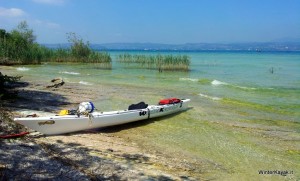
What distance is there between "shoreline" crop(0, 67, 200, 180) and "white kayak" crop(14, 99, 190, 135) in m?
0.22

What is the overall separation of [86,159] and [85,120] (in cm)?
276

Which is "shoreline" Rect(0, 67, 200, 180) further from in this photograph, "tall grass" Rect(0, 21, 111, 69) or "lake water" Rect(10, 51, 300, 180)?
"tall grass" Rect(0, 21, 111, 69)

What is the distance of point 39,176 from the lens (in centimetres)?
626

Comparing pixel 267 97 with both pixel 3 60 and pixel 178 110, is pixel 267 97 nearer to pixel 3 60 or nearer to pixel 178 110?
pixel 178 110

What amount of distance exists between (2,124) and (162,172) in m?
4.40

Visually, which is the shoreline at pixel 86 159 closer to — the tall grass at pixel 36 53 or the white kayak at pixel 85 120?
the white kayak at pixel 85 120

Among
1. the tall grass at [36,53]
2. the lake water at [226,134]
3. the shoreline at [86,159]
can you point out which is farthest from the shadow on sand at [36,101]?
the tall grass at [36,53]

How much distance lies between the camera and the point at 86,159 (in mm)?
7664

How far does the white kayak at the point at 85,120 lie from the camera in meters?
9.26

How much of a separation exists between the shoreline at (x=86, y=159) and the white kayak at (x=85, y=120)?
0.22 m

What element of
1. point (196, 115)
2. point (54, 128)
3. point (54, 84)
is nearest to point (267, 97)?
point (196, 115)

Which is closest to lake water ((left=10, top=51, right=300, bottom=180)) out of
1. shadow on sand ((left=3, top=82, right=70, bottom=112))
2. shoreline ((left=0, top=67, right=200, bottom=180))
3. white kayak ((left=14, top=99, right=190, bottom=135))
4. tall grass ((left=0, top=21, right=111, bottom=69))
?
white kayak ((left=14, top=99, right=190, bottom=135))

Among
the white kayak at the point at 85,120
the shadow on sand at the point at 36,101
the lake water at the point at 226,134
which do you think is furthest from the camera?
the shadow on sand at the point at 36,101

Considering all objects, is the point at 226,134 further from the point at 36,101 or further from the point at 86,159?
the point at 36,101
